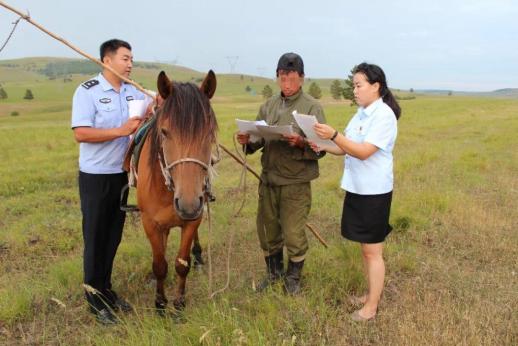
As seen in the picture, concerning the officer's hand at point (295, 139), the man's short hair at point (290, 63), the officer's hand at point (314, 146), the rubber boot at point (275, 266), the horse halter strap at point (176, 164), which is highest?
the man's short hair at point (290, 63)

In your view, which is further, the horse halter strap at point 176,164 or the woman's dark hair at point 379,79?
the woman's dark hair at point 379,79

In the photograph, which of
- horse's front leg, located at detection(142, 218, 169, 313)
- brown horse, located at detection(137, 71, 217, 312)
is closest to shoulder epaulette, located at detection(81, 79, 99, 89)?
brown horse, located at detection(137, 71, 217, 312)

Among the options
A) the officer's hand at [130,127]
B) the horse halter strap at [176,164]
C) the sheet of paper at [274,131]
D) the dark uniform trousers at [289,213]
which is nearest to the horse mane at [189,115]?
the horse halter strap at [176,164]

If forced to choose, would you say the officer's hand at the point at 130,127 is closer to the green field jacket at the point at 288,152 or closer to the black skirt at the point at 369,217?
the green field jacket at the point at 288,152

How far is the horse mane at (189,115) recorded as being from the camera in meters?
2.74

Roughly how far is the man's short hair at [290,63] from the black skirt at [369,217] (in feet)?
4.20

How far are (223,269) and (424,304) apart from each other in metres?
2.25

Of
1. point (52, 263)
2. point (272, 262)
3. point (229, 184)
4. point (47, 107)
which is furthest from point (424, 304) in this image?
point (47, 107)

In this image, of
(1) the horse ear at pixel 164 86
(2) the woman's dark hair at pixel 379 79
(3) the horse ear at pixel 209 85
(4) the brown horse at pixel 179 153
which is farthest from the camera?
(2) the woman's dark hair at pixel 379 79

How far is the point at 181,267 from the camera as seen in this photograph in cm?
388

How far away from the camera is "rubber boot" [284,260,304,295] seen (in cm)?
394

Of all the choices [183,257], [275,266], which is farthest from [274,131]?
[275,266]

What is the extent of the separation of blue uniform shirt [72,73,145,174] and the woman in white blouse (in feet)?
6.15

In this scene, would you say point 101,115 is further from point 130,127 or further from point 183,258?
point 183,258
